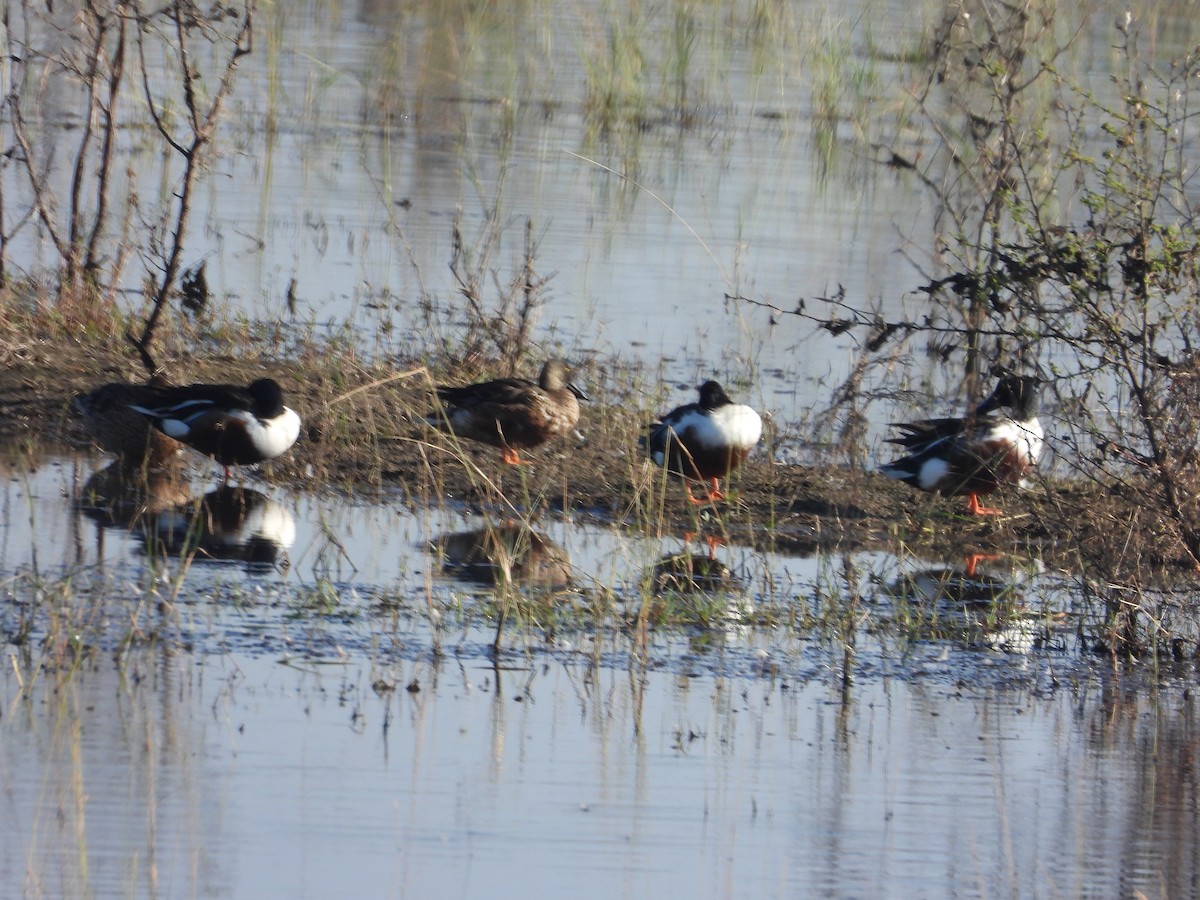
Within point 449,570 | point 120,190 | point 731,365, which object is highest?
point 120,190

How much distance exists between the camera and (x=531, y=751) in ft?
17.1

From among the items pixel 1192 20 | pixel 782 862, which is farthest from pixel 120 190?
pixel 1192 20

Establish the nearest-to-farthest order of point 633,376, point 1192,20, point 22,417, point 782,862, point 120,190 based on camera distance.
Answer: point 782,862
point 22,417
point 633,376
point 120,190
point 1192,20

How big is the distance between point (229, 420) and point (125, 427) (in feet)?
1.76

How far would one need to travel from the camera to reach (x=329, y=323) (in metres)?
10.7

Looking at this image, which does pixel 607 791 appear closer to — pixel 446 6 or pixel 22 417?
pixel 22 417

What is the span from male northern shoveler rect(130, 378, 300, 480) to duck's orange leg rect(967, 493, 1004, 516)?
2.81 m

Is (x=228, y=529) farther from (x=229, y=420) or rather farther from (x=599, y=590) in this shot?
(x=599, y=590)

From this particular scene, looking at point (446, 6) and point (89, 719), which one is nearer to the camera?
point (89, 719)

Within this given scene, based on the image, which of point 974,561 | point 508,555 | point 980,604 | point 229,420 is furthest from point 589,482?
point 980,604

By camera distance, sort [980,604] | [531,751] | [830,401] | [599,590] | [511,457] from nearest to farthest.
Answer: [531,751] < [599,590] < [980,604] < [511,457] < [830,401]

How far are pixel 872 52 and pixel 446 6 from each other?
6557mm

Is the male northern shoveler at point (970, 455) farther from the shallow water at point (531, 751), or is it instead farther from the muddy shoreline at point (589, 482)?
A: the shallow water at point (531, 751)

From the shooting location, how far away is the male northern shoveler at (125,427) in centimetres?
808
